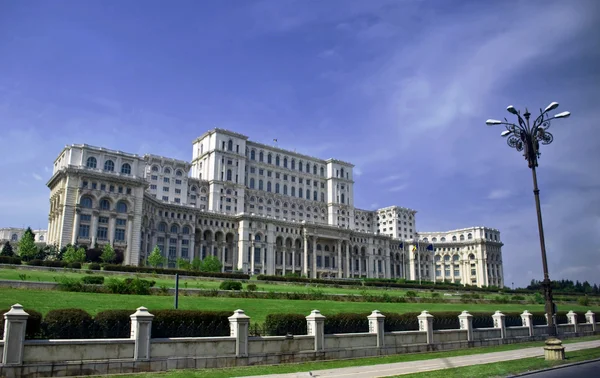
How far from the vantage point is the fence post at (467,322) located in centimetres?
3112

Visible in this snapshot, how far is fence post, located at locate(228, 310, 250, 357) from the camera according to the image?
69.4 feet

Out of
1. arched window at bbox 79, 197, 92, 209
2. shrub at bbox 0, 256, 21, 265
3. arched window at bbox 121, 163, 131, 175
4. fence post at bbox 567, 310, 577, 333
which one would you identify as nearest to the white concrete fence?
fence post at bbox 567, 310, 577, 333

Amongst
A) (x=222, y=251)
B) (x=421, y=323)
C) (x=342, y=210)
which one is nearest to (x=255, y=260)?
(x=222, y=251)

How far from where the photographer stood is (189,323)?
20.8m

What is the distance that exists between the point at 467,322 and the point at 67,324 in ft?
77.1

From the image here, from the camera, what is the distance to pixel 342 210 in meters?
138

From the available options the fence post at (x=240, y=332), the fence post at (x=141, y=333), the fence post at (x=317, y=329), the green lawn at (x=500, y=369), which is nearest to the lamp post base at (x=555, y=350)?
the green lawn at (x=500, y=369)

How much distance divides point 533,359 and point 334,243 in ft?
335

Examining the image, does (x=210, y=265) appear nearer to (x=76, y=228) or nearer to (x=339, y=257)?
(x=76, y=228)

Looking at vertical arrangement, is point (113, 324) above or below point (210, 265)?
below

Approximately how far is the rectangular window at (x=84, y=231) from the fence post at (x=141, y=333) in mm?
65702

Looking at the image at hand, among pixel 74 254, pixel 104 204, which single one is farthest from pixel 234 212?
pixel 74 254

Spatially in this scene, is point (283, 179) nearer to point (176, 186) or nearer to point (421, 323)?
point (176, 186)

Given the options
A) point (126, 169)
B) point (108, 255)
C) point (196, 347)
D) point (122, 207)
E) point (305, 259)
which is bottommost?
point (196, 347)
